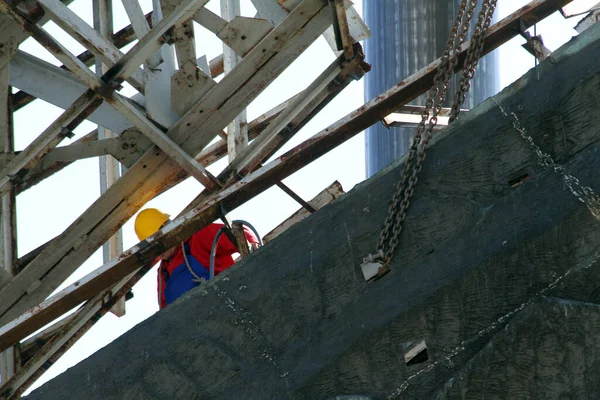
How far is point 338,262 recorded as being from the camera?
5.57 m

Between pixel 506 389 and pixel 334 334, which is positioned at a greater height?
pixel 334 334

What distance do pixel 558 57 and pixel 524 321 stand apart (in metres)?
1.31

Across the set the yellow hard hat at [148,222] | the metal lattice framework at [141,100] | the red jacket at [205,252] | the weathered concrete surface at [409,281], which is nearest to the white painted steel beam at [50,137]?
the metal lattice framework at [141,100]

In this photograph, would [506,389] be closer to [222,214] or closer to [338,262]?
[338,262]

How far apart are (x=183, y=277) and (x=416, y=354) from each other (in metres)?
4.33

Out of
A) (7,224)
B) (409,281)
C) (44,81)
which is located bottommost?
(409,281)

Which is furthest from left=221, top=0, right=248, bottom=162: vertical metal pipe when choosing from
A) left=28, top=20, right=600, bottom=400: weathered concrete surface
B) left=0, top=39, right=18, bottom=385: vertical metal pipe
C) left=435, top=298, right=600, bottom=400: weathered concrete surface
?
left=435, top=298, right=600, bottom=400: weathered concrete surface

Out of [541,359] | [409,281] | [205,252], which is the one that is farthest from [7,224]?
[541,359]

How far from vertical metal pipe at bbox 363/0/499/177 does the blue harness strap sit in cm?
559

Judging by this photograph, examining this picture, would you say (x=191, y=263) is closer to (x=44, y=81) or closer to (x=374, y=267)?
(x=44, y=81)

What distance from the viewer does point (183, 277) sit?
9367 mm

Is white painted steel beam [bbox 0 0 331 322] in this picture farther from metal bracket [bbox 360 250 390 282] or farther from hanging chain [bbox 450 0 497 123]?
metal bracket [bbox 360 250 390 282]

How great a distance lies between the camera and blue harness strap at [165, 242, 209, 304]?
9211 millimetres

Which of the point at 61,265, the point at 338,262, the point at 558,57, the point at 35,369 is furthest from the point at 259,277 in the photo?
the point at 35,369
